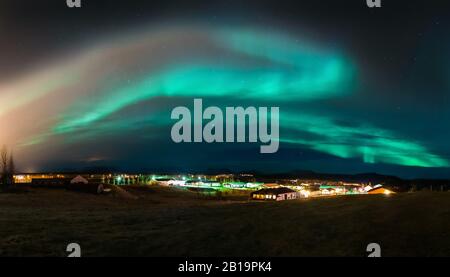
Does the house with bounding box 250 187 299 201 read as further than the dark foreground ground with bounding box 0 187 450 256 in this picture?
Yes

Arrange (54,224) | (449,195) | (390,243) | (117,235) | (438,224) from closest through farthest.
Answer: (390,243)
(438,224)
(117,235)
(449,195)
(54,224)

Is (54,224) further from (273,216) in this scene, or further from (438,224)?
(438,224)

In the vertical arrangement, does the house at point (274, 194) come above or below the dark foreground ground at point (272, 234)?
below

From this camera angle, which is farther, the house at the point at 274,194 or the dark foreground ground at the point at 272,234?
the house at the point at 274,194

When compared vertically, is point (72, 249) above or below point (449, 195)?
below

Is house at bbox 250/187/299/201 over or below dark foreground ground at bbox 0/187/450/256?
below

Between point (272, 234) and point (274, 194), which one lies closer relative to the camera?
point (272, 234)

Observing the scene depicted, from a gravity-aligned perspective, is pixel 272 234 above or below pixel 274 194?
above
